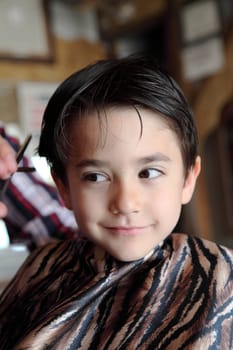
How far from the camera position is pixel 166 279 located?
756mm

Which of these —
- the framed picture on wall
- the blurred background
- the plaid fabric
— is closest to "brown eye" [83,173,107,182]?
the plaid fabric

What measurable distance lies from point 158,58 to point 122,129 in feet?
8.16

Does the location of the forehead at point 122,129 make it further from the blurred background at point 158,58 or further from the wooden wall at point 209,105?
the wooden wall at point 209,105

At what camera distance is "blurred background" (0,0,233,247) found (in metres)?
2.94

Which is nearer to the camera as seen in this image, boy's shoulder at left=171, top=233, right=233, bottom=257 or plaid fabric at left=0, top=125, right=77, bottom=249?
boy's shoulder at left=171, top=233, right=233, bottom=257

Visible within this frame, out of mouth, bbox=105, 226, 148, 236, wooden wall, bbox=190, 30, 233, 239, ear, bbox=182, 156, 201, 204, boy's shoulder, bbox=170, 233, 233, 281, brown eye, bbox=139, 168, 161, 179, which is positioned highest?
brown eye, bbox=139, 168, 161, 179

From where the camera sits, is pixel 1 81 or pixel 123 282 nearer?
pixel 123 282

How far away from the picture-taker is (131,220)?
0.73 meters

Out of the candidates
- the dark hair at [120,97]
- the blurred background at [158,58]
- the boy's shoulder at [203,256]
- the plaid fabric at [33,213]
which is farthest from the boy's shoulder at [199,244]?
the blurred background at [158,58]

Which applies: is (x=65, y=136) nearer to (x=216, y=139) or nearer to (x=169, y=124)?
(x=169, y=124)

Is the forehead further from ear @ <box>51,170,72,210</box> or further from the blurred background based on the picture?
the blurred background

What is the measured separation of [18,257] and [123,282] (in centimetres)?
61

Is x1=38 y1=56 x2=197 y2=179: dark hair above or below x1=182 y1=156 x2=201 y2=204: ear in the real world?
above

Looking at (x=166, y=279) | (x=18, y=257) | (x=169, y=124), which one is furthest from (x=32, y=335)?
(x=18, y=257)
